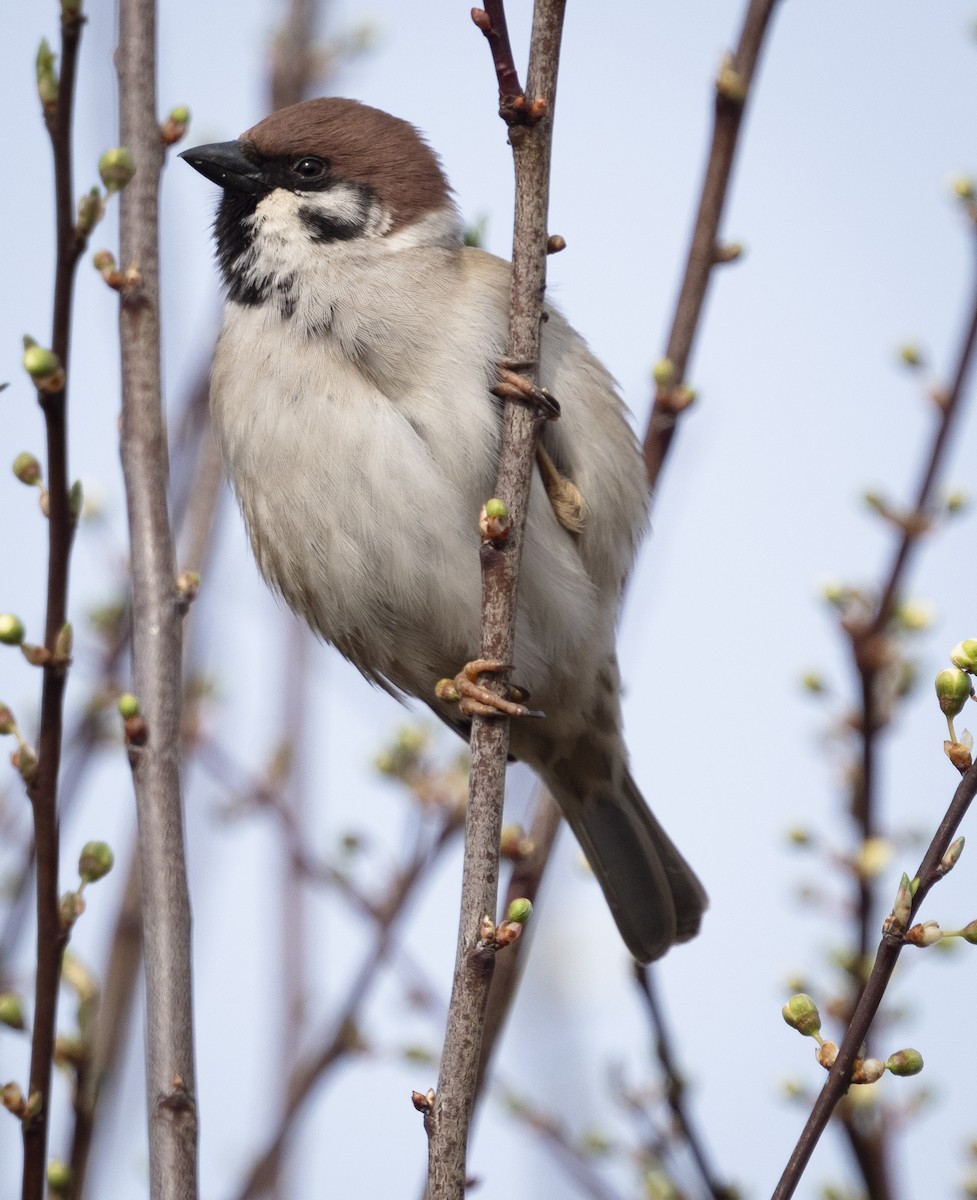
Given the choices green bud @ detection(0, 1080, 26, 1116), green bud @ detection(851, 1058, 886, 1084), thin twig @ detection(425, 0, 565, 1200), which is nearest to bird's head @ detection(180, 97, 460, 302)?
thin twig @ detection(425, 0, 565, 1200)

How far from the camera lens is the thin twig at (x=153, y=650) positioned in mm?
2225

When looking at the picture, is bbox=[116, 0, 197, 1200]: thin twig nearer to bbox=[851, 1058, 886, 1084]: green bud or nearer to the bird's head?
the bird's head

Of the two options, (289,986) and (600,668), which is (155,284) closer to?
(600,668)

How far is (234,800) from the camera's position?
4000 millimetres

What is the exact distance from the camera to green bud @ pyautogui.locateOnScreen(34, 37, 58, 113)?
2.20 meters

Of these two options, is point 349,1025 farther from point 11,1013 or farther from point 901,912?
point 901,912

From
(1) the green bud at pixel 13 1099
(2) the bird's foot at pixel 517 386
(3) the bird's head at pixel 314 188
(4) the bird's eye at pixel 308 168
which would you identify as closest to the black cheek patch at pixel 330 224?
(3) the bird's head at pixel 314 188

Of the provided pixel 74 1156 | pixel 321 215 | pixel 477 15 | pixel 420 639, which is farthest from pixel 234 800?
pixel 477 15

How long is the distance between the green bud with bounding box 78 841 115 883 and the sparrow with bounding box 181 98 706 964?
1231mm

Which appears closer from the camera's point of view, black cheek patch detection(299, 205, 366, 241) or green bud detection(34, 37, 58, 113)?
green bud detection(34, 37, 58, 113)

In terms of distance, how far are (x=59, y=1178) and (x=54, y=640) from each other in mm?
831

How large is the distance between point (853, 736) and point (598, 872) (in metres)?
1.32

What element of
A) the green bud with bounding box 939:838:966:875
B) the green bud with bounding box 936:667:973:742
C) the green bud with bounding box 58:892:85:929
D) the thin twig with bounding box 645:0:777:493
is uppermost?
the thin twig with bounding box 645:0:777:493

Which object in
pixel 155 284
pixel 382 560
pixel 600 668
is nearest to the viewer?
pixel 155 284
